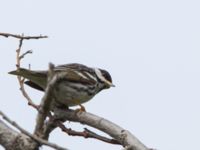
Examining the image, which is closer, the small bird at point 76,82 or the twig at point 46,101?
the twig at point 46,101

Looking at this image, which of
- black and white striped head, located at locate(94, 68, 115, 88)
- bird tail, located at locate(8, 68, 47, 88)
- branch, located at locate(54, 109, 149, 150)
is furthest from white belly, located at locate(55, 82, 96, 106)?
branch, located at locate(54, 109, 149, 150)

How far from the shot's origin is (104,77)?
7848mm

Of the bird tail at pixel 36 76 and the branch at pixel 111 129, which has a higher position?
the branch at pixel 111 129

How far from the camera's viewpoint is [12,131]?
4.00 m

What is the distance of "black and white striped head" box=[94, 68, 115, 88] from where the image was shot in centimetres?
764

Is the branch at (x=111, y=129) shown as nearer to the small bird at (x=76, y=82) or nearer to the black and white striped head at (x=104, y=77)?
the small bird at (x=76, y=82)

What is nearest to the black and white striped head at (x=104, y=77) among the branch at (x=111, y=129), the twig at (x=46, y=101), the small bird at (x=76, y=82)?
the small bird at (x=76, y=82)

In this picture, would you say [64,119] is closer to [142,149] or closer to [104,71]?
[142,149]

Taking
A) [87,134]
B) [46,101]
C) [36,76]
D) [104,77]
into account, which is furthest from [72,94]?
[46,101]

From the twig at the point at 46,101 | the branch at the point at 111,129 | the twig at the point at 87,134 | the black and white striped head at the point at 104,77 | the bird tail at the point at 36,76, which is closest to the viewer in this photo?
the twig at the point at 46,101

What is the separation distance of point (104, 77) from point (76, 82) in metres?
1.09

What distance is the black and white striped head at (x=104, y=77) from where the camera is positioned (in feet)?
25.1

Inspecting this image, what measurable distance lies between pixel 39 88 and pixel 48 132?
2.68 meters

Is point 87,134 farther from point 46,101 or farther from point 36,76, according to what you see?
point 36,76
